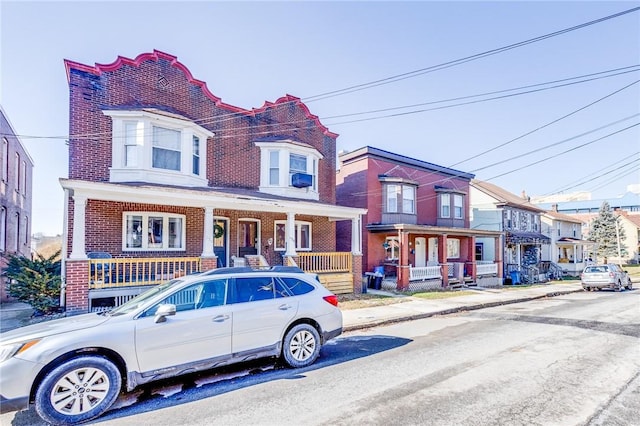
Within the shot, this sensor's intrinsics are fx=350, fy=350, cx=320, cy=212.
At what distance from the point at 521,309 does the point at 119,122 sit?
1599 cm

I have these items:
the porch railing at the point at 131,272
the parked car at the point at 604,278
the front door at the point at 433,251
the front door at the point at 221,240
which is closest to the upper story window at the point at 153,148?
the front door at the point at 221,240

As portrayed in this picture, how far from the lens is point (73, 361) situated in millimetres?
4332

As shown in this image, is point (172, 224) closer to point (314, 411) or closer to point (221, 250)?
point (221, 250)

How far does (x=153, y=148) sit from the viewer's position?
12.6 metres

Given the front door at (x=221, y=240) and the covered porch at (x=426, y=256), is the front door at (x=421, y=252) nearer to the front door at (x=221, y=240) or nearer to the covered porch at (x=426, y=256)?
the covered porch at (x=426, y=256)

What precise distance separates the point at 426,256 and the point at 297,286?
18.3m

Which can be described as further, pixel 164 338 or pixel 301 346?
pixel 301 346

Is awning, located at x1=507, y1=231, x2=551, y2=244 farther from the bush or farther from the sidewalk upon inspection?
the bush

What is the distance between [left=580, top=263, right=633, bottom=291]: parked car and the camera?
20.7 metres

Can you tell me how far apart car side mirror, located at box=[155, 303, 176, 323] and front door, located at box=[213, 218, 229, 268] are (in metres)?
9.66

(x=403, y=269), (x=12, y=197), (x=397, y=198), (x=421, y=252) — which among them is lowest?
(x=403, y=269)

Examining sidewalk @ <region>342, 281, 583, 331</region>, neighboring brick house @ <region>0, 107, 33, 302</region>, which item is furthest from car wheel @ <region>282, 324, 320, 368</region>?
neighboring brick house @ <region>0, 107, 33, 302</region>

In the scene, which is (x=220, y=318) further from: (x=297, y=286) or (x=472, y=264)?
(x=472, y=264)

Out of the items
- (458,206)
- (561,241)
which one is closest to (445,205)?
(458,206)
